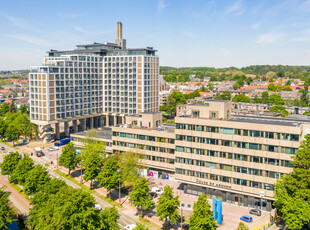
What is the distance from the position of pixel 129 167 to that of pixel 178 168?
14.2 meters

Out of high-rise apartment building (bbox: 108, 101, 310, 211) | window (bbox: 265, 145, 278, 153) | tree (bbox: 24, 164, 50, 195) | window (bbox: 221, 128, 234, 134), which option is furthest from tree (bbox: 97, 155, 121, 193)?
window (bbox: 265, 145, 278, 153)

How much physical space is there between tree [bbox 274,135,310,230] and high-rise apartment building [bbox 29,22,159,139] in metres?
97.1

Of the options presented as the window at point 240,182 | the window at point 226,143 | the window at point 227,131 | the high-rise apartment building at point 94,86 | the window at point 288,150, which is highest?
the high-rise apartment building at point 94,86

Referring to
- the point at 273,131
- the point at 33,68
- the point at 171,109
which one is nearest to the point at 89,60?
the point at 33,68

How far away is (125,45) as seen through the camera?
18250 centimetres

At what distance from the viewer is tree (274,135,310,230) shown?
169 ft

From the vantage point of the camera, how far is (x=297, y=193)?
55.5 meters

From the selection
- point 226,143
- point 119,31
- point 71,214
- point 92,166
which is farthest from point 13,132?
point 226,143

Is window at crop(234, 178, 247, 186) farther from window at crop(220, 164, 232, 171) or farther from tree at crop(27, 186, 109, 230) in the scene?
tree at crop(27, 186, 109, 230)

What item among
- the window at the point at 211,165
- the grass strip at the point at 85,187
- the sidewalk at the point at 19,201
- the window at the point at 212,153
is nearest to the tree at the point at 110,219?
the grass strip at the point at 85,187

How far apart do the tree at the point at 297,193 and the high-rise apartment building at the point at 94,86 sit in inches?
3825

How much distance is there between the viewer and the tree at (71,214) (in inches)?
1906

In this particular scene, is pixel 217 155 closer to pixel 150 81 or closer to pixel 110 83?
pixel 150 81

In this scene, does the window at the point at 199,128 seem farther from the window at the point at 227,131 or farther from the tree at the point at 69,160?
the tree at the point at 69,160
